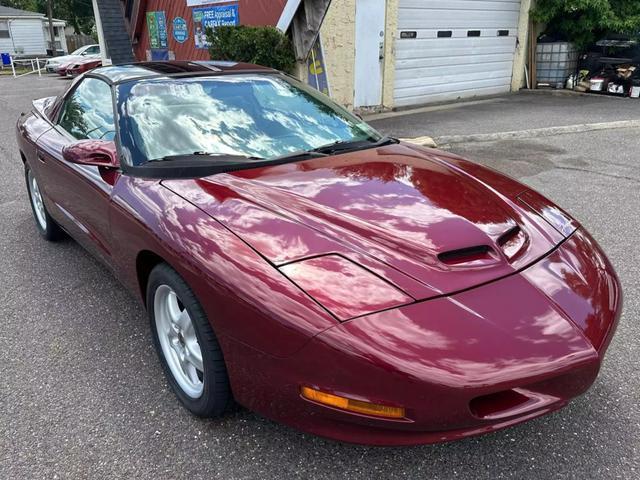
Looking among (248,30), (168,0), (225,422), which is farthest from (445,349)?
(168,0)

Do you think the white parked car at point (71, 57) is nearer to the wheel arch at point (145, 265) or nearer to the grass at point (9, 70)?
the grass at point (9, 70)

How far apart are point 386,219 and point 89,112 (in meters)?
2.33

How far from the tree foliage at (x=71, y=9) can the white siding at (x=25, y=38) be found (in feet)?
20.9

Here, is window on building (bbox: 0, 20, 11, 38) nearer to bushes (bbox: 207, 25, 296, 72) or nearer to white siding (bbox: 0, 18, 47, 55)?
white siding (bbox: 0, 18, 47, 55)

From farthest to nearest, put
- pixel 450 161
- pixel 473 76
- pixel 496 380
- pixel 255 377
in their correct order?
pixel 473 76 → pixel 450 161 → pixel 255 377 → pixel 496 380

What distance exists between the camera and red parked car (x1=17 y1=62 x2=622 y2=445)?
1660 mm

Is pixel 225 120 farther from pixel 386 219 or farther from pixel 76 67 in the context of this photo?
pixel 76 67

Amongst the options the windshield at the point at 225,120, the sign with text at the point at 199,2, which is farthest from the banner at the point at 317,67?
the windshield at the point at 225,120

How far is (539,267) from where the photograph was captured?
2064 mm

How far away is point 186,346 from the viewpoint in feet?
7.43

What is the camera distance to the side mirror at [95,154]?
2.72 metres

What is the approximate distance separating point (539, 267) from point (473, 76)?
1125 cm

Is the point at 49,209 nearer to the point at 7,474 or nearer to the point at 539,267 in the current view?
the point at 7,474

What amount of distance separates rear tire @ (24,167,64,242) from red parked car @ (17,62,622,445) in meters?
1.11
